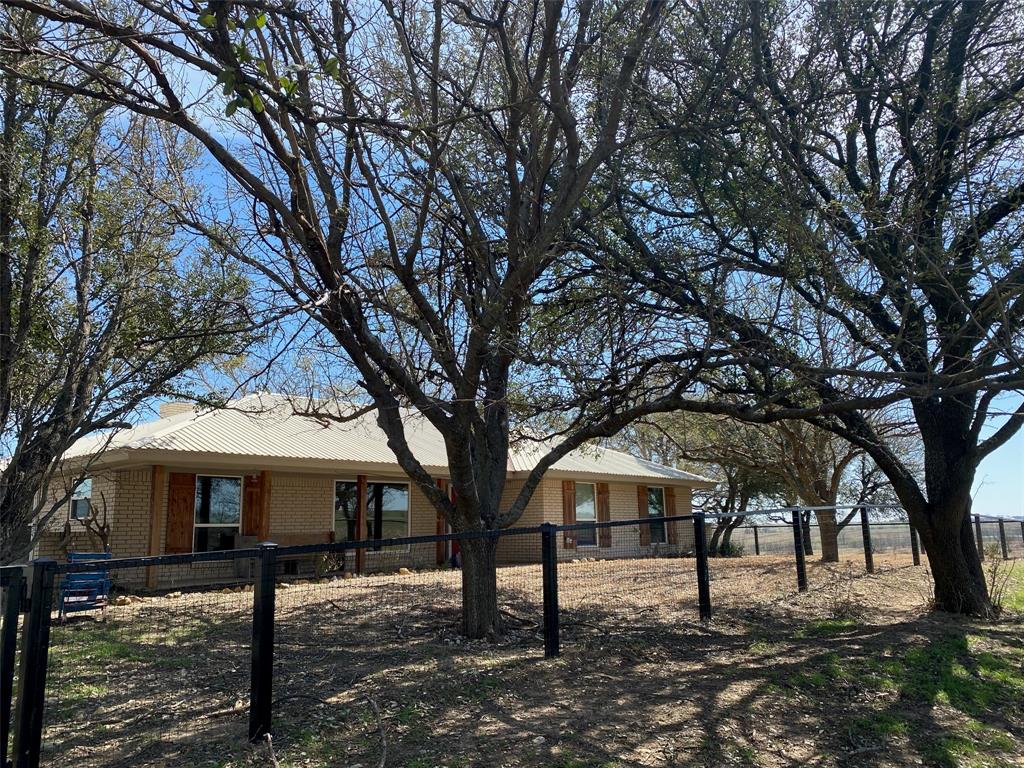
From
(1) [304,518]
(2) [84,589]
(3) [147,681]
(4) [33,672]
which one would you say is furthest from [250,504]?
(4) [33,672]

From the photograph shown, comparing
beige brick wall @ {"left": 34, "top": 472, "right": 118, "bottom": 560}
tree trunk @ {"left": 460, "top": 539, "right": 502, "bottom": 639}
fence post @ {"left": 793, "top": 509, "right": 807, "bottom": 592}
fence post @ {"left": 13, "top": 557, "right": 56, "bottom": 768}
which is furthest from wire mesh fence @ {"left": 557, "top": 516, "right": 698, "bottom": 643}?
beige brick wall @ {"left": 34, "top": 472, "right": 118, "bottom": 560}

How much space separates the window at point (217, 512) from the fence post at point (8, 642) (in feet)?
39.2

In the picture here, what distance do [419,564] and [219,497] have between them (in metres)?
4.76

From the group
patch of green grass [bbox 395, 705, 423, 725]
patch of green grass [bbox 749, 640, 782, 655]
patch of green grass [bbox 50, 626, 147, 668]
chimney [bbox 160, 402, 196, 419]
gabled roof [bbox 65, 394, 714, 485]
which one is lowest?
patch of green grass [bbox 395, 705, 423, 725]

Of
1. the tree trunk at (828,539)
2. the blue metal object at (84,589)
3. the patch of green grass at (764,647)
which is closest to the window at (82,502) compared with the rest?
the blue metal object at (84,589)

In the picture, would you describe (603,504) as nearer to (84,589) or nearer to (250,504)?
(250,504)

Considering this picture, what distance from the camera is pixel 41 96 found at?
348 inches

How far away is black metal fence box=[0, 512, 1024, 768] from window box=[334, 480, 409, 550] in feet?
9.55

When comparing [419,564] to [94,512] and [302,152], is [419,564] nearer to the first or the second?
[94,512]

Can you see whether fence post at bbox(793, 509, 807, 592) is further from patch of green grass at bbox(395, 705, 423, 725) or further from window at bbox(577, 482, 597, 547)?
window at bbox(577, 482, 597, 547)

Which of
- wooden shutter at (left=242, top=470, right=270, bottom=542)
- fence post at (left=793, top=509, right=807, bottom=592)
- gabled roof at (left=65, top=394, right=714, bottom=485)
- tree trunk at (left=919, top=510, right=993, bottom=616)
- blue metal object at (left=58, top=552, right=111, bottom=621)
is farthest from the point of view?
wooden shutter at (left=242, top=470, right=270, bottom=542)

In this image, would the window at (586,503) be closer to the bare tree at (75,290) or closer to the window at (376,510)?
the window at (376,510)

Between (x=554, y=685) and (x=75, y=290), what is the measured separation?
7335mm

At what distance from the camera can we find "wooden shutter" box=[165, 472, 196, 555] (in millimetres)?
15453
